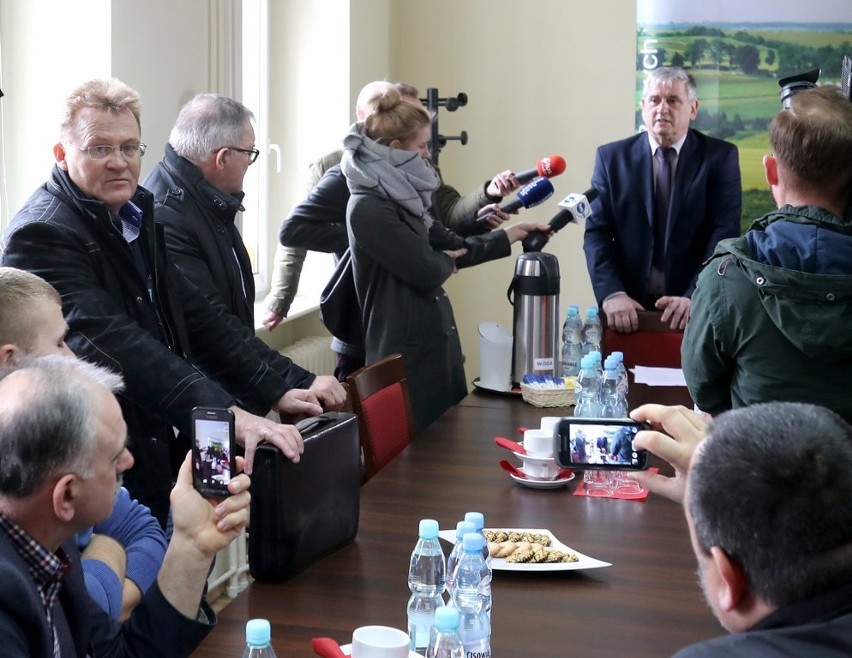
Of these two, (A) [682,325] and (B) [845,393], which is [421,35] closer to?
(A) [682,325]

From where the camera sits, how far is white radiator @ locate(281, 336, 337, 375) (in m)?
5.01

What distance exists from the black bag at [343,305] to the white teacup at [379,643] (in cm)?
256

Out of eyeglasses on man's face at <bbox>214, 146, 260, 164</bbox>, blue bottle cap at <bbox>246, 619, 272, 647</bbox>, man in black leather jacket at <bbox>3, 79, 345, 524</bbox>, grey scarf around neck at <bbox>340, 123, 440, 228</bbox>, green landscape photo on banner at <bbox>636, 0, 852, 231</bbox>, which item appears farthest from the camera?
green landscape photo on banner at <bbox>636, 0, 852, 231</bbox>

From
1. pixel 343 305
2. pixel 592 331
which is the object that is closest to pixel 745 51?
pixel 592 331

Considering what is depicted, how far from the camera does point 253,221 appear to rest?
5215 mm

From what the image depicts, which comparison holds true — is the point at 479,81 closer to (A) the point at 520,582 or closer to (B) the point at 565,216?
(B) the point at 565,216

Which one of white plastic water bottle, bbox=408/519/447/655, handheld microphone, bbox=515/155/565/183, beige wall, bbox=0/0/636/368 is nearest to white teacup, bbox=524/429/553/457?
white plastic water bottle, bbox=408/519/447/655

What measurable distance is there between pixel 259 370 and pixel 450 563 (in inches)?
45.8

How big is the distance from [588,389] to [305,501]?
4.36 feet

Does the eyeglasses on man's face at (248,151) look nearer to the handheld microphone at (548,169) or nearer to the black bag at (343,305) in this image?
the black bag at (343,305)

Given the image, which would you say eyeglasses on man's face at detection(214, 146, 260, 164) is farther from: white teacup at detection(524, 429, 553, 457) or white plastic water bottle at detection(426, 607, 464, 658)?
white plastic water bottle at detection(426, 607, 464, 658)

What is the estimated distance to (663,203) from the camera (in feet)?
14.7

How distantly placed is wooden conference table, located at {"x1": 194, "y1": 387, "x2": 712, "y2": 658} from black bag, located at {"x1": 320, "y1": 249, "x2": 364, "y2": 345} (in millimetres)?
1429

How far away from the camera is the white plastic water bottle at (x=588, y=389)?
310cm
